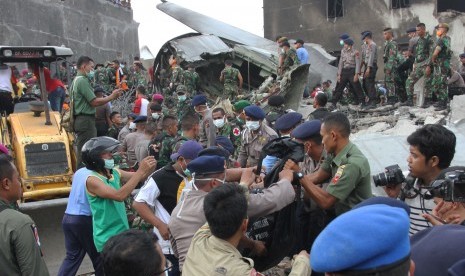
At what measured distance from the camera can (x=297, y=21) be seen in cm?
2608

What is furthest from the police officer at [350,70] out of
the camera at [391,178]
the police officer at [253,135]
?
the camera at [391,178]

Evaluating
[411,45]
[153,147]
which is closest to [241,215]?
[153,147]

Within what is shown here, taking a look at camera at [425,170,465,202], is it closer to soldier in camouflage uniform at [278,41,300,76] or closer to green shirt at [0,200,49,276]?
green shirt at [0,200,49,276]

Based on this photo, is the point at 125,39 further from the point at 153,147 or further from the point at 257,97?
the point at 153,147

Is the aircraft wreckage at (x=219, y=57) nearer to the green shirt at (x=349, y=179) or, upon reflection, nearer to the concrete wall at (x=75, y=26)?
the concrete wall at (x=75, y=26)

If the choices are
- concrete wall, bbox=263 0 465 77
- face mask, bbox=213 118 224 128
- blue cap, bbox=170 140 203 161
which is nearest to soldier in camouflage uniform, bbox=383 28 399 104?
face mask, bbox=213 118 224 128

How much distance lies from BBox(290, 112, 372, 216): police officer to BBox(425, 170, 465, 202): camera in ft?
3.24

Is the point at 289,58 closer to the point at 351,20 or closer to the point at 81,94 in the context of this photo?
the point at 81,94

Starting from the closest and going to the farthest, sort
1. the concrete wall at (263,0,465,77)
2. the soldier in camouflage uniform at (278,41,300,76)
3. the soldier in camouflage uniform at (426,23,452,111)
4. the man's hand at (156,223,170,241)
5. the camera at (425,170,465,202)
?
the camera at (425,170,465,202) < the man's hand at (156,223,170,241) < the soldier in camouflage uniform at (426,23,452,111) < the soldier in camouflage uniform at (278,41,300,76) < the concrete wall at (263,0,465,77)

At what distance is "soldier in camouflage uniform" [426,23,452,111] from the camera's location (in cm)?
890

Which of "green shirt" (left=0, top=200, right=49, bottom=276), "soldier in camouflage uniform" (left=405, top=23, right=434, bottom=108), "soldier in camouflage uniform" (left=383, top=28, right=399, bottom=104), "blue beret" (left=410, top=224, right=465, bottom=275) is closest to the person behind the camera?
"blue beret" (left=410, top=224, right=465, bottom=275)

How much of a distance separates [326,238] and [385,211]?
0.19 meters

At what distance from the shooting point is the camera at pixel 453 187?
2.19 meters

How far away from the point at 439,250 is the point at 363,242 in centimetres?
52
